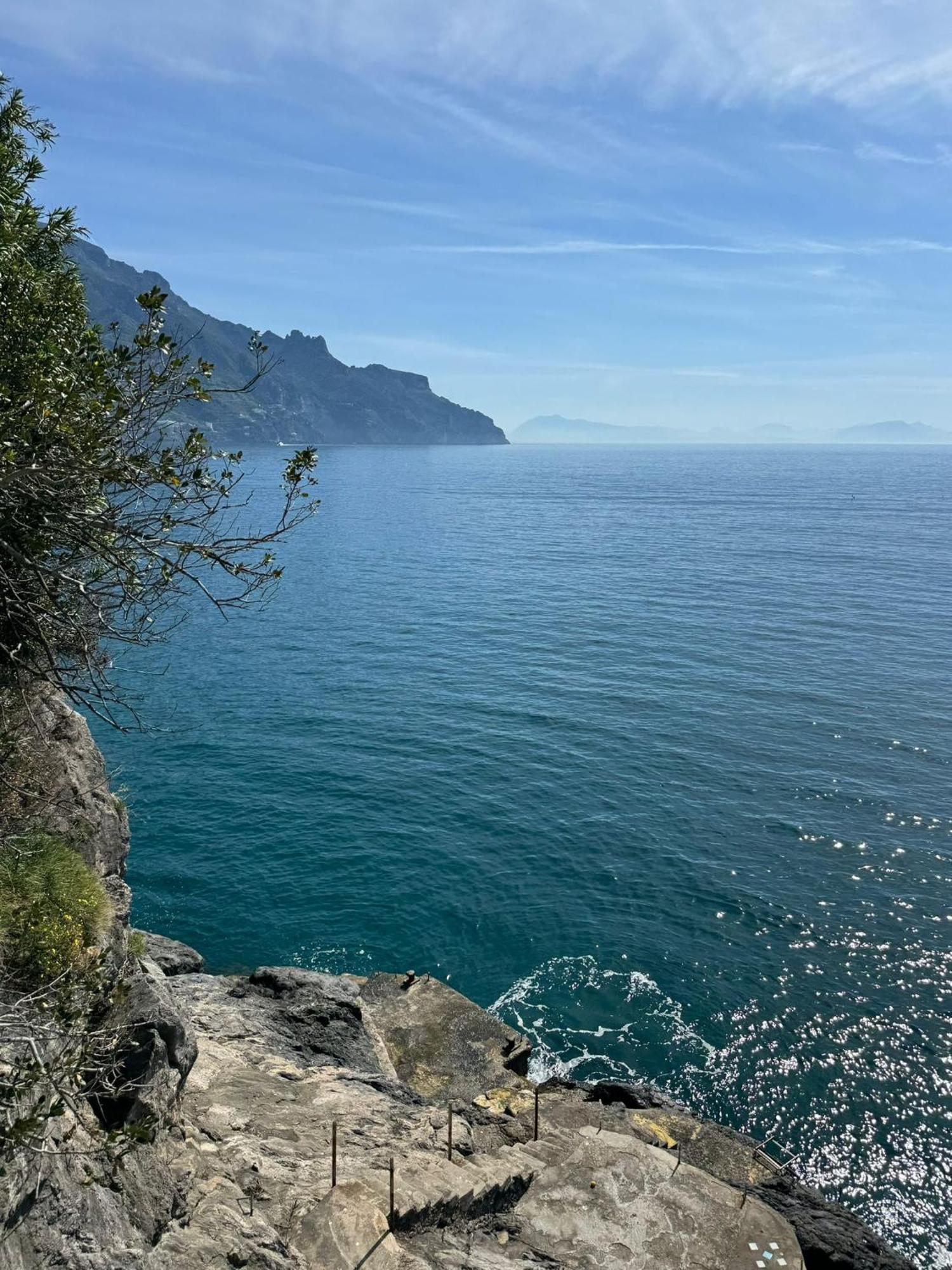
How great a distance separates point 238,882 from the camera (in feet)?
119

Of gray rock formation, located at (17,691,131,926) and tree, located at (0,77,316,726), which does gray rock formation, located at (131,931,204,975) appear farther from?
tree, located at (0,77,316,726)

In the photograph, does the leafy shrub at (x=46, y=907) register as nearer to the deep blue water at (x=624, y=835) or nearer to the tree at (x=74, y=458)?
the tree at (x=74, y=458)

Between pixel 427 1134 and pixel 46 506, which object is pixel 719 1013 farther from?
pixel 46 506

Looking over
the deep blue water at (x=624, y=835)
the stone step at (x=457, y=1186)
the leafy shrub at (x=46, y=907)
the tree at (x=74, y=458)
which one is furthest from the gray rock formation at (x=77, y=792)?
the deep blue water at (x=624, y=835)

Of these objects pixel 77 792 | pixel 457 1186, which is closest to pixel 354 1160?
pixel 457 1186

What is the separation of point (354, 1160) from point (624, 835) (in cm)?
2547

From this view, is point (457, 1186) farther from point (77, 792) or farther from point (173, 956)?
point (173, 956)

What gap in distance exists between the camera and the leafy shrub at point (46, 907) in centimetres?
1368

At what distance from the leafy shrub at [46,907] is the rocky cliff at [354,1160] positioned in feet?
3.27

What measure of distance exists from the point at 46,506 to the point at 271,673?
4866 cm

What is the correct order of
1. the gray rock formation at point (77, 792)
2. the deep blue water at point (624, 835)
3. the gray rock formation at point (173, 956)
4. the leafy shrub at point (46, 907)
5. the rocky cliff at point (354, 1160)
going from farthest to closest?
the deep blue water at point (624, 835) → the gray rock formation at point (173, 956) → the gray rock formation at point (77, 792) → the leafy shrub at point (46, 907) → the rocky cliff at point (354, 1160)

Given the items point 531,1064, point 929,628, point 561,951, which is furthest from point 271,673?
point 929,628

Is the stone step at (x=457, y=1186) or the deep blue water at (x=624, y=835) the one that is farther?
the deep blue water at (x=624, y=835)

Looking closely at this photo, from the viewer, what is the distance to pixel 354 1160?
16609 mm
